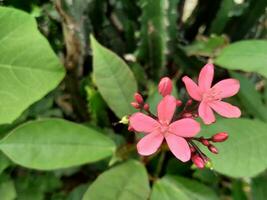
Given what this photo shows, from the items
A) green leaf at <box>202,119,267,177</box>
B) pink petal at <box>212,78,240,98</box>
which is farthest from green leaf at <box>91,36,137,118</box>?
pink petal at <box>212,78,240,98</box>

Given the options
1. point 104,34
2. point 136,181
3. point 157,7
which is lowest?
point 136,181

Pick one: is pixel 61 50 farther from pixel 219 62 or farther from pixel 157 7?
pixel 219 62

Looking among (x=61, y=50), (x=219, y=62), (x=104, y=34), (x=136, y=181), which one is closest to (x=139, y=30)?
(x=104, y=34)

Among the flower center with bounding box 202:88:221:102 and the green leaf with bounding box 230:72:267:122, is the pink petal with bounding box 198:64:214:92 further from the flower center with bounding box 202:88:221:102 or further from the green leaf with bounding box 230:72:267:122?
the green leaf with bounding box 230:72:267:122

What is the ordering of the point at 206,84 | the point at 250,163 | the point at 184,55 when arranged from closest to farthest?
the point at 206,84 < the point at 250,163 < the point at 184,55

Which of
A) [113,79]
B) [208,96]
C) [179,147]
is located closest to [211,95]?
[208,96]

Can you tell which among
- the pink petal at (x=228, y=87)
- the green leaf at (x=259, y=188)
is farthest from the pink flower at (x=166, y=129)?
the green leaf at (x=259, y=188)

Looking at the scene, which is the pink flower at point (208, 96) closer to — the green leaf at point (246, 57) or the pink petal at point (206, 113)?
the pink petal at point (206, 113)
